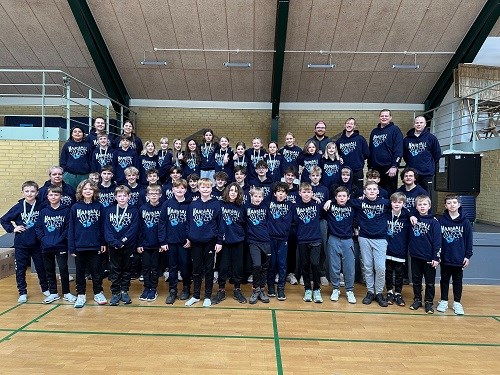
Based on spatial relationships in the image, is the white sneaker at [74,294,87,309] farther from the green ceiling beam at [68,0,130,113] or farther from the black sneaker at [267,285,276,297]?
the green ceiling beam at [68,0,130,113]

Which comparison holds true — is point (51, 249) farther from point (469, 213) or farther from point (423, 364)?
point (469, 213)

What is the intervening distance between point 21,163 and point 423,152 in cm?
687

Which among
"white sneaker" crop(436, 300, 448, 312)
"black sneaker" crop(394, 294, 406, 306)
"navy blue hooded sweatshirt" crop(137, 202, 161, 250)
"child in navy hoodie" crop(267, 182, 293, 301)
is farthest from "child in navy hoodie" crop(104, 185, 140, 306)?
"white sneaker" crop(436, 300, 448, 312)

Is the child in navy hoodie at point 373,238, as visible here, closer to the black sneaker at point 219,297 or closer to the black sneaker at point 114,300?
the black sneaker at point 219,297

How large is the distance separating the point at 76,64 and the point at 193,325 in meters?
8.23

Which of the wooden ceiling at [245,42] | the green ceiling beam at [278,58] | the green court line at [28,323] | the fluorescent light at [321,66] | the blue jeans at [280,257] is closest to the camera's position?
the green court line at [28,323]

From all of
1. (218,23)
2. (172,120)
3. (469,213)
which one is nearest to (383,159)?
(469,213)

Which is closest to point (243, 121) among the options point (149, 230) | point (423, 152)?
point (423, 152)

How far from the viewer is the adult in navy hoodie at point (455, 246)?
15.3ft

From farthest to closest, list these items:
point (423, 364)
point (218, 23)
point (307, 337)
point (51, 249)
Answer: point (218, 23), point (51, 249), point (307, 337), point (423, 364)

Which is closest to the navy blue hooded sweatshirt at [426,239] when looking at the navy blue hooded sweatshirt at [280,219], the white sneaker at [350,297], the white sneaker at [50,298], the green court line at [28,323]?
the white sneaker at [350,297]

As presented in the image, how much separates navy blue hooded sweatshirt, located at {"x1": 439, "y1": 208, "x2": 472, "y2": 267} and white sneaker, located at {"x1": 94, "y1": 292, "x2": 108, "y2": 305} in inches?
160

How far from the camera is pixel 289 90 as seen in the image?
1055 centimetres

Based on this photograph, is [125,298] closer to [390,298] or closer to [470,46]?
[390,298]
